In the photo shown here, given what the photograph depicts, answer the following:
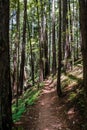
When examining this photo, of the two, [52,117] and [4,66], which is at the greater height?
[4,66]

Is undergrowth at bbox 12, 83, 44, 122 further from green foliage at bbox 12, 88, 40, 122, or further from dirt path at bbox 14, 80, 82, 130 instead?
Result: dirt path at bbox 14, 80, 82, 130

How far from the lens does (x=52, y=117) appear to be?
419 inches

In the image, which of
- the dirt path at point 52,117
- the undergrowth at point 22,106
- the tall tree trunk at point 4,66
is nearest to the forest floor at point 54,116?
the dirt path at point 52,117

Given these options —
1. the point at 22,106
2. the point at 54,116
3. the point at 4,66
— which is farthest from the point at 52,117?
the point at 4,66

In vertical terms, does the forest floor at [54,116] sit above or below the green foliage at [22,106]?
above

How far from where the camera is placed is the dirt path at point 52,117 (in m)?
9.20

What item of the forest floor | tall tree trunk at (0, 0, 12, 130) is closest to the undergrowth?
the forest floor

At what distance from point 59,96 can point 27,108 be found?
1.82m

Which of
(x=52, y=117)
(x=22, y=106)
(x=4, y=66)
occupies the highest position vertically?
(x=4, y=66)

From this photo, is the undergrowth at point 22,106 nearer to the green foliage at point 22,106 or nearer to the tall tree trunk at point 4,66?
the green foliage at point 22,106

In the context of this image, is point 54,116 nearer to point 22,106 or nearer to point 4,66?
point 22,106

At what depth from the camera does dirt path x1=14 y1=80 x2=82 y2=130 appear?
362 inches

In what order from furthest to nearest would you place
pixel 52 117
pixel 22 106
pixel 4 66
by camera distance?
pixel 22 106 → pixel 52 117 → pixel 4 66

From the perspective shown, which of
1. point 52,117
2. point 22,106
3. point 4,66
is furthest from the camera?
point 22,106
